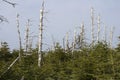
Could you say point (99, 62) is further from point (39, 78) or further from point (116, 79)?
point (39, 78)

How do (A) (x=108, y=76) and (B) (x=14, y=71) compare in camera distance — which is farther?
(B) (x=14, y=71)

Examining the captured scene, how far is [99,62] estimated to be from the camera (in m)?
20.0

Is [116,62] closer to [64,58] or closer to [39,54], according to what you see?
[64,58]

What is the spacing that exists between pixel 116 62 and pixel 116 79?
84 centimetres

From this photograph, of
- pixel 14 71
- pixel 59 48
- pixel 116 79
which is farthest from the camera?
pixel 59 48

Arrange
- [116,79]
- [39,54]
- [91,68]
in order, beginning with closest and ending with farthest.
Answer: [116,79], [91,68], [39,54]

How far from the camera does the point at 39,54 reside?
3681 centimetres

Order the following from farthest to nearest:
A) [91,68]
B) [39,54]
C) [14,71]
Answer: [39,54], [91,68], [14,71]

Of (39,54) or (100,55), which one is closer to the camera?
(100,55)

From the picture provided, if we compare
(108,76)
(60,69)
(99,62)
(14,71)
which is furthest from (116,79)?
(60,69)

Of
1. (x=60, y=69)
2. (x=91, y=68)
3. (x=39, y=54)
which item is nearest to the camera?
(x=91, y=68)

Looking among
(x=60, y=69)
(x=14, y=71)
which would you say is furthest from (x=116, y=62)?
(x=60, y=69)

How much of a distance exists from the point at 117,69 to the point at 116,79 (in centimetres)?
50

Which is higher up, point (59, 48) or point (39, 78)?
point (59, 48)
